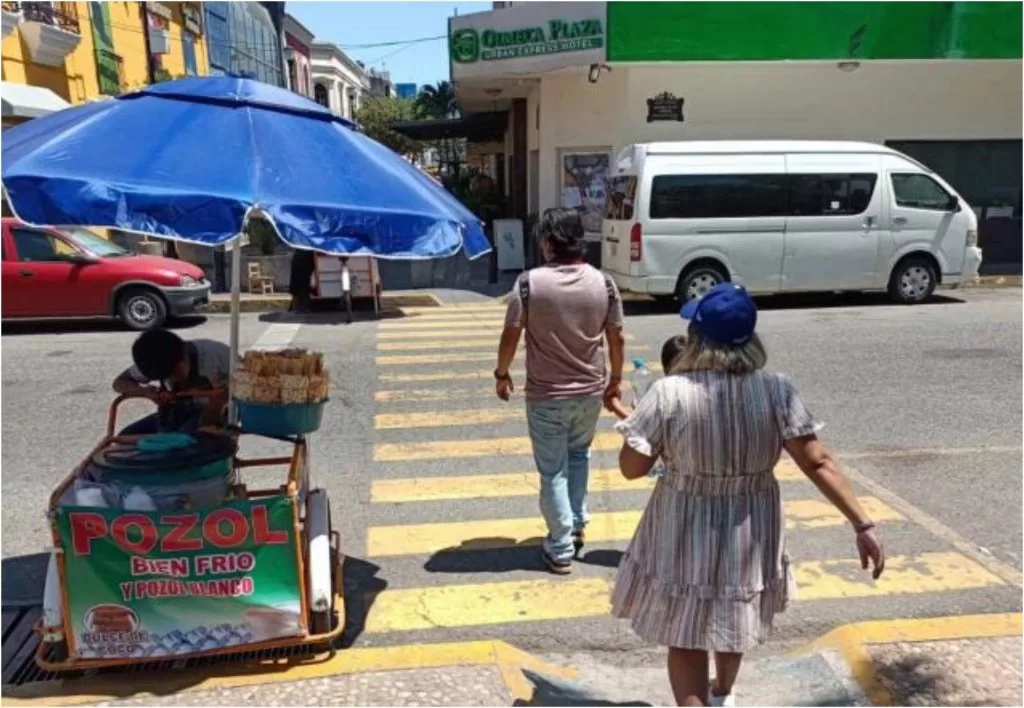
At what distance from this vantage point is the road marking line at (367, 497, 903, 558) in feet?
15.4

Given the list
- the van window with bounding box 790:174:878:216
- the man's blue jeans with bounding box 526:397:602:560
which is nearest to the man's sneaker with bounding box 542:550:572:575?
the man's blue jeans with bounding box 526:397:602:560

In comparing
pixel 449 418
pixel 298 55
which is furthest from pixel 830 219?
pixel 298 55

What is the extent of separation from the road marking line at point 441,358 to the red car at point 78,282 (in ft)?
13.2

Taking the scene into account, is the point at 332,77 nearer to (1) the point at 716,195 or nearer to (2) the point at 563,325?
(1) the point at 716,195

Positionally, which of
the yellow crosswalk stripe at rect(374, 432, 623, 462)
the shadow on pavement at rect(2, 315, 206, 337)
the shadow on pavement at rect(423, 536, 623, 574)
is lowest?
the shadow on pavement at rect(423, 536, 623, 574)

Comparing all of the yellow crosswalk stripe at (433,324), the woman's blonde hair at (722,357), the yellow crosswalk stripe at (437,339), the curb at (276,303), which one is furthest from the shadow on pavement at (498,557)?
the curb at (276,303)

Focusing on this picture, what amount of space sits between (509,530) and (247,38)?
105 feet

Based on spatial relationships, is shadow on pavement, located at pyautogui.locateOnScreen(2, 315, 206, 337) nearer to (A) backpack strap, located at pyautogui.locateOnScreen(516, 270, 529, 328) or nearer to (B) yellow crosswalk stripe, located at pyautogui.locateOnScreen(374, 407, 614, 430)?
(B) yellow crosswalk stripe, located at pyautogui.locateOnScreen(374, 407, 614, 430)

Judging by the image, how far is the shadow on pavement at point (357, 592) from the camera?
381 cm

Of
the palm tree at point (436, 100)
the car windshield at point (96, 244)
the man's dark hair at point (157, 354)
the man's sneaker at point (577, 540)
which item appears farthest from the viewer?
the palm tree at point (436, 100)

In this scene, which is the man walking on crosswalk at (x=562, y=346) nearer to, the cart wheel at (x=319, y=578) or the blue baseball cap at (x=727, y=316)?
the cart wheel at (x=319, y=578)

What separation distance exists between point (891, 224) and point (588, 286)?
32.3 feet

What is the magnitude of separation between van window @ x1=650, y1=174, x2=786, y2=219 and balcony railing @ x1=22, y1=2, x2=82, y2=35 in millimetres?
12133

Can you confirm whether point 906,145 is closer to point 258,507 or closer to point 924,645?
point 924,645
